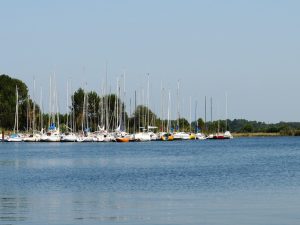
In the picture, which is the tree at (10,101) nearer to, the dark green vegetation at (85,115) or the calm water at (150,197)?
the dark green vegetation at (85,115)

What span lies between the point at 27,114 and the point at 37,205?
431 ft

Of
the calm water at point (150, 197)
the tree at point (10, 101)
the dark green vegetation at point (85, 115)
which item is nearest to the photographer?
the calm water at point (150, 197)

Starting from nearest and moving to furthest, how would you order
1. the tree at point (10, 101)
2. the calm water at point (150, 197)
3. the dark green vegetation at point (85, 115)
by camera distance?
the calm water at point (150, 197), the dark green vegetation at point (85, 115), the tree at point (10, 101)

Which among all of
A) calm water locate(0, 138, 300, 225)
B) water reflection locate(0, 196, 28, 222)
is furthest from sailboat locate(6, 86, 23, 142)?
water reflection locate(0, 196, 28, 222)

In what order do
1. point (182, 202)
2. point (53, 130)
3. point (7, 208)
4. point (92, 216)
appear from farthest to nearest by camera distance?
1. point (53, 130)
2. point (182, 202)
3. point (7, 208)
4. point (92, 216)

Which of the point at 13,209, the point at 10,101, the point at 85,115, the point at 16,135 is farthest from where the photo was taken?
the point at 10,101

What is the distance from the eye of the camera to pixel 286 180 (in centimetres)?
5322

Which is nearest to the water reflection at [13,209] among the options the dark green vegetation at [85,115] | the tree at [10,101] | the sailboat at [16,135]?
the dark green vegetation at [85,115]

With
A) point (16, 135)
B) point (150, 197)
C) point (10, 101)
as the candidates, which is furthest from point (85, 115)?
point (150, 197)

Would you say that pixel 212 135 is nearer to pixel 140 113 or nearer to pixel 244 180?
pixel 140 113

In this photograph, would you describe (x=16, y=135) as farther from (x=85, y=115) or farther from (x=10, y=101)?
(x=10, y=101)

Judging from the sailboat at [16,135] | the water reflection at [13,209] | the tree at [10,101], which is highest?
the tree at [10,101]

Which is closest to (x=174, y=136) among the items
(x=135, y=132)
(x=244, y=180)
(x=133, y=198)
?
(x=135, y=132)

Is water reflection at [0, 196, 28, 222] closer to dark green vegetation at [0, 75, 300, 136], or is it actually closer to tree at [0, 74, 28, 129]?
dark green vegetation at [0, 75, 300, 136]
